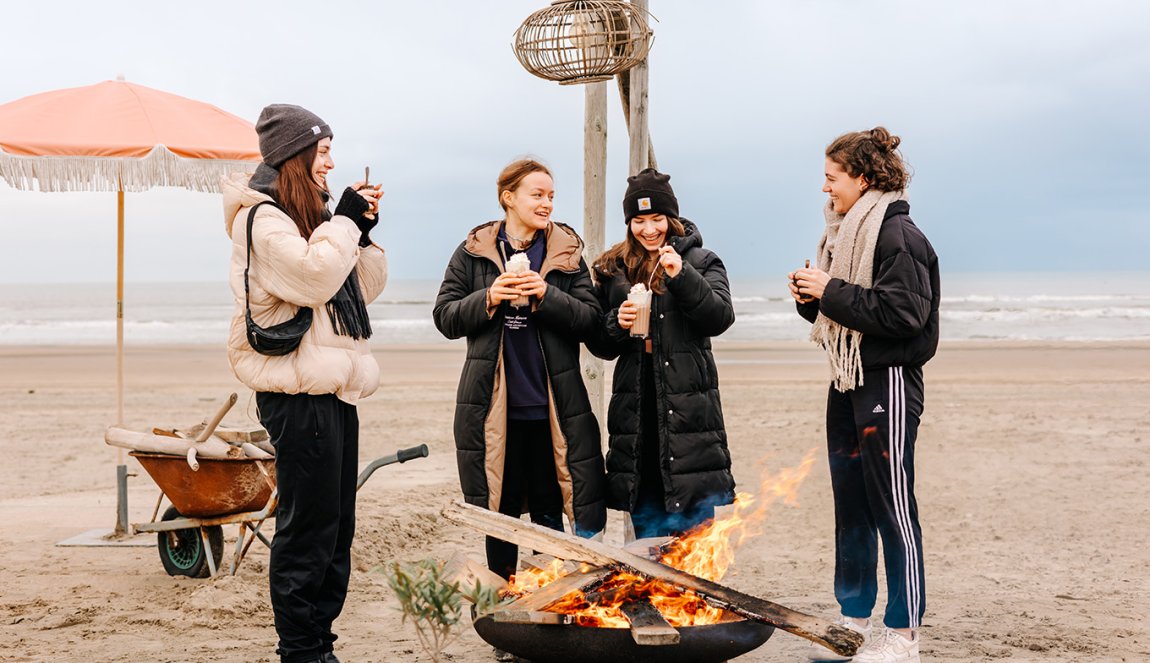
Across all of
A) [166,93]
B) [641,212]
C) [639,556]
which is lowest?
[639,556]

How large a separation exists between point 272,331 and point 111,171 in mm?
2492

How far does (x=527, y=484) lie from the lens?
14.1ft

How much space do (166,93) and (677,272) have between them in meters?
3.81

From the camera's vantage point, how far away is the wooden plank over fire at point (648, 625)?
3.35 metres

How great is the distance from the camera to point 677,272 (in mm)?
3988

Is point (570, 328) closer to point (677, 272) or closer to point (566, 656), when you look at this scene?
point (677, 272)

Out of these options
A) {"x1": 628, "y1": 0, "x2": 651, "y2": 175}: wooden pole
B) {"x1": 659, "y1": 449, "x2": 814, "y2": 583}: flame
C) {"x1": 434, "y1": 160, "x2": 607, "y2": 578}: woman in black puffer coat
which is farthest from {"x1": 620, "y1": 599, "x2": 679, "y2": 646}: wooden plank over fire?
{"x1": 628, "y1": 0, "x2": 651, "y2": 175}: wooden pole

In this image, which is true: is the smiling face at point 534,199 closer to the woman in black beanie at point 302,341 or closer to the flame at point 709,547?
the woman in black beanie at point 302,341

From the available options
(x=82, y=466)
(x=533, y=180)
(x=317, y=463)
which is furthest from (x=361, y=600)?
(x=82, y=466)

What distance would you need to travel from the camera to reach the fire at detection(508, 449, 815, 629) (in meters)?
3.67

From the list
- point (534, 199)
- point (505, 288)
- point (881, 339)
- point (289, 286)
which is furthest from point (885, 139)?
point (289, 286)

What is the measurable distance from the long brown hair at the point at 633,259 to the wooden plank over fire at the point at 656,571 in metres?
1.16

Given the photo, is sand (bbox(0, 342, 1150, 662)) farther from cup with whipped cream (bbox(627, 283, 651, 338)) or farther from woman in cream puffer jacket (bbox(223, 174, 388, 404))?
cup with whipped cream (bbox(627, 283, 651, 338))

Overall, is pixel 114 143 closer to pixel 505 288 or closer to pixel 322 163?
pixel 322 163
